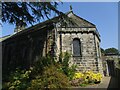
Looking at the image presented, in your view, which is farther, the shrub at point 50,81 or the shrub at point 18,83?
the shrub at point 18,83

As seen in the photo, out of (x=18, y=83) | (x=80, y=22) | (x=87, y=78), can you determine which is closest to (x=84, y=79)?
(x=87, y=78)

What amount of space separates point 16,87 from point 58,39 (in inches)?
349

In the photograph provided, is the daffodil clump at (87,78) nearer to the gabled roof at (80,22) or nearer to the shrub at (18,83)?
the shrub at (18,83)

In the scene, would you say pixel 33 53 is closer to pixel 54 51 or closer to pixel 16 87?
pixel 54 51

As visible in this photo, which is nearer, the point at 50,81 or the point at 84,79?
the point at 50,81

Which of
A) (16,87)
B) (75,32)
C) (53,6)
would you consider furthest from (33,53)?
(53,6)

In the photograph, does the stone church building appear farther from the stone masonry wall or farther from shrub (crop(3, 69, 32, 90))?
shrub (crop(3, 69, 32, 90))

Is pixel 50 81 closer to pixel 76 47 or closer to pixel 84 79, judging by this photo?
pixel 84 79

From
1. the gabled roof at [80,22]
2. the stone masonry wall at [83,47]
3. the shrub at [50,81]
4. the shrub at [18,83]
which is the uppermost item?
the gabled roof at [80,22]

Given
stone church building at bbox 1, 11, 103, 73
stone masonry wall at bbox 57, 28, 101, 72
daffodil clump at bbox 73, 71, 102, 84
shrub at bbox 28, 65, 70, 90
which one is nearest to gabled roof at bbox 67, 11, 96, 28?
stone church building at bbox 1, 11, 103, 73

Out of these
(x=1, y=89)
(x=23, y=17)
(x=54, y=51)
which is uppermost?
(x=23, y=17)

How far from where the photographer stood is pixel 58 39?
24.4 metres

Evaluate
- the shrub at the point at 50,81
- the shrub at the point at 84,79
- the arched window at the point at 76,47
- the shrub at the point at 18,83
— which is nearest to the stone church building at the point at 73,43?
the arched window at the point at 76,47

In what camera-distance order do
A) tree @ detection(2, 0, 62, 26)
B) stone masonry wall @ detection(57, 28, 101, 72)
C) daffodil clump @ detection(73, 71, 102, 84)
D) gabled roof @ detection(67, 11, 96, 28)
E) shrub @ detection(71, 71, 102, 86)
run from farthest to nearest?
gabled roof @ detection(67, 11, 96, 28) < stone masonry wall @ detection(57, 28, 101, 72) < daffodil clump @ detection(73, 71, 102, 84) < shrub @ detection(71, 71, 102, 86) < tree @ detection(2, 0, 62, 26)
